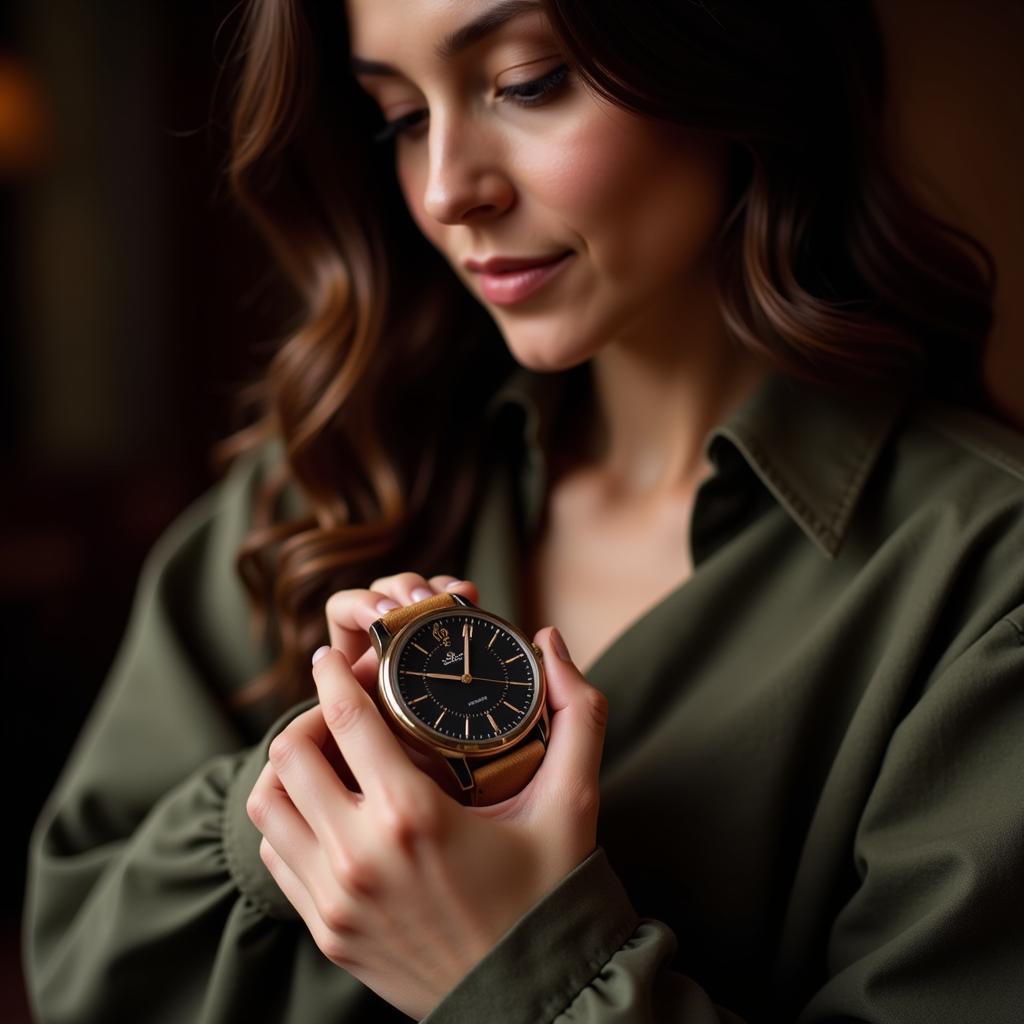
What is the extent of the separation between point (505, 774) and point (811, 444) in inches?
20.1

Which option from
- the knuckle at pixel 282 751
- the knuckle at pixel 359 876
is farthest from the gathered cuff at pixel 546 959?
the knuckle at pixel 282 751

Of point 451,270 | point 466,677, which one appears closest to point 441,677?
point 466,677

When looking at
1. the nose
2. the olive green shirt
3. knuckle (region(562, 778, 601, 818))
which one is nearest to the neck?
the olive green shirt

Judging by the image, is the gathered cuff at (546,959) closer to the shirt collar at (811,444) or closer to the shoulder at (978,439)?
the shirt collar at (811,444)

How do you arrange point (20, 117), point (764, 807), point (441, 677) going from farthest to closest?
1. point (20, 117)
2. point (764, 807)
3. point (441, 677)

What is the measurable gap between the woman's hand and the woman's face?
17.5 inches

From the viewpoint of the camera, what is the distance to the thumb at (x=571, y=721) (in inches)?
36.3

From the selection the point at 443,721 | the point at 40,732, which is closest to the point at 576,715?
the point at 443,721

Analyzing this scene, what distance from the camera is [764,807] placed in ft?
3.61

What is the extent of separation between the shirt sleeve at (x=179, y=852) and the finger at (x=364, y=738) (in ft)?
0.57

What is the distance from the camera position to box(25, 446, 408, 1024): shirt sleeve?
110 centimetres

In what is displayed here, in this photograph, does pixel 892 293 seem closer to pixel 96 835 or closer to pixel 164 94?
pixel 96 835

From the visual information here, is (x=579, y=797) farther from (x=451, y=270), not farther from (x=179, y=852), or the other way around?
(x=451, y=270)

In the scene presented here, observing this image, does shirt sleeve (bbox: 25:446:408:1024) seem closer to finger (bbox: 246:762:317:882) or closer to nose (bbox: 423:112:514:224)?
finger (bbox: 246:762:317:882)
